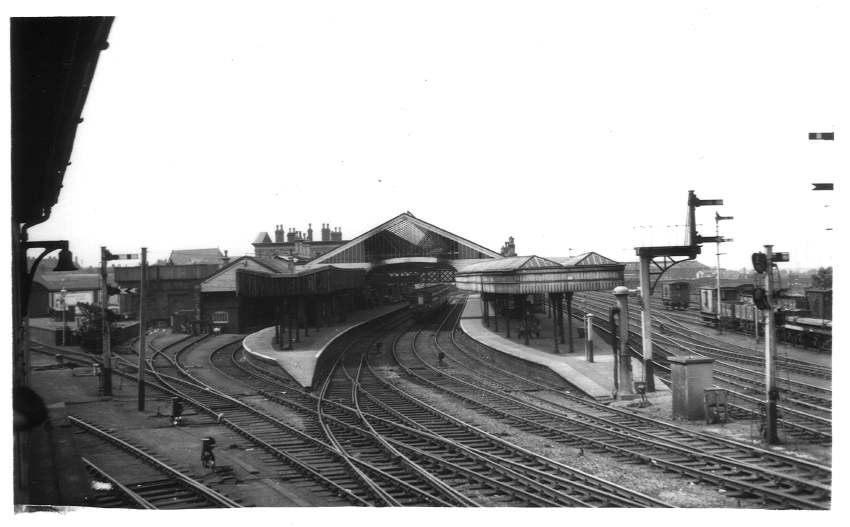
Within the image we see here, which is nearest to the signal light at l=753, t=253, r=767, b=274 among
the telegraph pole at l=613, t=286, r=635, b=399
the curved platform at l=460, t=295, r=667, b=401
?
the telegraph pole at l=613, t=286, r=635, b=399

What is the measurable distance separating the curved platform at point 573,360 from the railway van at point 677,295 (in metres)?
13.5

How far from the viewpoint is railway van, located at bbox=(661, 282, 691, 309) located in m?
36.2

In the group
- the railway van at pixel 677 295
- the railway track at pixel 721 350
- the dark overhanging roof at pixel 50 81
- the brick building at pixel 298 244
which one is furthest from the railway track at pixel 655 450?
the brick building at pixel 298 244

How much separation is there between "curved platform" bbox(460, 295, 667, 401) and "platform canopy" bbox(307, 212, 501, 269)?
151 inches

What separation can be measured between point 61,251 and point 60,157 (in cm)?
303

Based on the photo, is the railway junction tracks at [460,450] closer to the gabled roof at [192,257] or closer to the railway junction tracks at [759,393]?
the railway junction tracks at [759,393]

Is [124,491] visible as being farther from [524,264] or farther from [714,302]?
[714,302]

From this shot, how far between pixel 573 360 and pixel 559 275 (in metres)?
2.56

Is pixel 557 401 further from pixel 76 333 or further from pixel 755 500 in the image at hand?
pixel 76 333

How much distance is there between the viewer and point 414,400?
46.8 feet

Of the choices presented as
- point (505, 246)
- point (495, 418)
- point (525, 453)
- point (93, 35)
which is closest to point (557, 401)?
point (495, 418)

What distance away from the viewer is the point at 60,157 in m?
7.23

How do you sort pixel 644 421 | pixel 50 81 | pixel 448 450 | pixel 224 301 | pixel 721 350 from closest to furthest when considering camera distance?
1. pixel 50 81
2. pixel 448 450
3. pixel 644 421
4. pixel 721 350
5. pixel 224 301

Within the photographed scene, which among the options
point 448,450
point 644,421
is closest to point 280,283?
point 448,450
